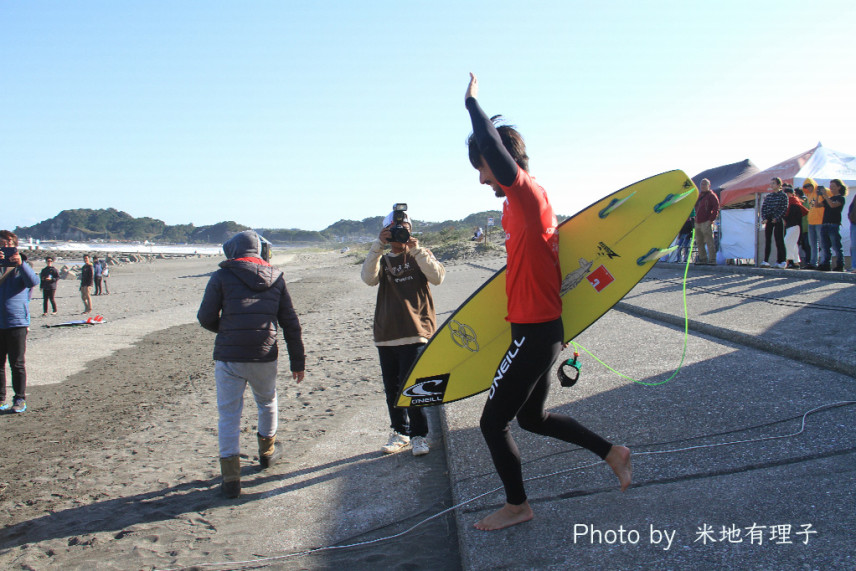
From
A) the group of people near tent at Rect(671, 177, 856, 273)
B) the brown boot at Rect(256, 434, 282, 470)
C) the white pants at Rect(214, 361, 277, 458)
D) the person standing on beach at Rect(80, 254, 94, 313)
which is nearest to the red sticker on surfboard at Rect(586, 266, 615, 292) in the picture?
the white pants at Rect(214, 361, 277, 458)

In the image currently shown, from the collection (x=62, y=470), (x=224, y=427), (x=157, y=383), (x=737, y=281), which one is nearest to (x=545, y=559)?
(x=224, y=427)

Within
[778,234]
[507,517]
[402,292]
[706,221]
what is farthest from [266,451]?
[706,221]

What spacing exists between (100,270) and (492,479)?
87.9ft

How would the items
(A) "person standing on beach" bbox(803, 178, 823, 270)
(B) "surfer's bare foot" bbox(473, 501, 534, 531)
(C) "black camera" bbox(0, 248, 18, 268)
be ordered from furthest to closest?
(A) "person standing on beach" bbox(803, 178, 823, 270) < (C) "black camera" bbox(0, 248, 18, 268) < (B) "surfer's bare foot" bbox(473, 501, 534, 531)

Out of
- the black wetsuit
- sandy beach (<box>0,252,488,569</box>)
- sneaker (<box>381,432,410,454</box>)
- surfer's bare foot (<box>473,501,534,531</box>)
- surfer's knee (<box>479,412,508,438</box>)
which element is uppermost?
the black wetsuit

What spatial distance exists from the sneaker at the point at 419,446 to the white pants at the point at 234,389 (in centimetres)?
117

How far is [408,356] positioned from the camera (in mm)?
4105

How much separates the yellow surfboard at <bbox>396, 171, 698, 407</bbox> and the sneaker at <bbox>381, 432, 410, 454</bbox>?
0.81 m

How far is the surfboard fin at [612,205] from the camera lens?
3.78 meters

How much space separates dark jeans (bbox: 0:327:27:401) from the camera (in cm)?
612

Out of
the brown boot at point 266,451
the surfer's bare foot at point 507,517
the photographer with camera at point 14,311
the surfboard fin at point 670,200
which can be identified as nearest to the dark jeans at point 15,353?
the photographer with camera at point 14,311

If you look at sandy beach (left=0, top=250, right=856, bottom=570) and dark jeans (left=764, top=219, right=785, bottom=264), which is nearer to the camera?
sandy beach (left=0, top=250, right=856, bottom=570)

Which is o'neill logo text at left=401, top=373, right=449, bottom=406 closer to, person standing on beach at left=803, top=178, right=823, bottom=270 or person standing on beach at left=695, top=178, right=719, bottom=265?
person standing on beach at left=803, top=178, right=823, bottom=270

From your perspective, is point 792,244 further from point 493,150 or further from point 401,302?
point 493,150
